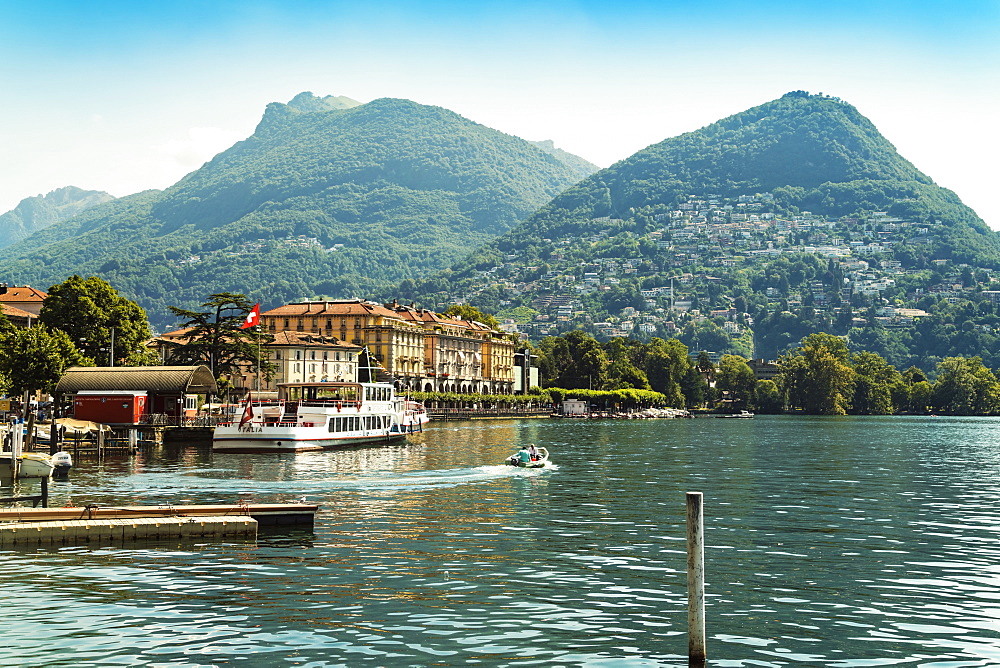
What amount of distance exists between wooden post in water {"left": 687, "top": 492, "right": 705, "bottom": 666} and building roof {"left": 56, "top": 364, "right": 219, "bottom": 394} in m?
78.3

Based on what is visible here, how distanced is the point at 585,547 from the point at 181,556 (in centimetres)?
1303

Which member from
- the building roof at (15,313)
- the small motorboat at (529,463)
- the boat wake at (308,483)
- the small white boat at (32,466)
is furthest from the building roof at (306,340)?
the small white boat at (32,466)

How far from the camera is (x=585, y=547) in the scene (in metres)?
35.4

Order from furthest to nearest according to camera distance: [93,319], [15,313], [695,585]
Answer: [15,313]
[93,319]
[695,585]

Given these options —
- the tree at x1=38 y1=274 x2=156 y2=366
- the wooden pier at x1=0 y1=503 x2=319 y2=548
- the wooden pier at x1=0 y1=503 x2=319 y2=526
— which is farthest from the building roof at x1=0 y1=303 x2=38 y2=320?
the wooden pier at x1=0 y1=503 x2=319 y2=548

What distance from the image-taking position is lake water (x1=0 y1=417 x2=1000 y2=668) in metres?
22.2

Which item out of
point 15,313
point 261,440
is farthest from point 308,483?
point 15,313

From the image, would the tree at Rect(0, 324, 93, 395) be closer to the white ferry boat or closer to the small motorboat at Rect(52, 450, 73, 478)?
the white ferry boat

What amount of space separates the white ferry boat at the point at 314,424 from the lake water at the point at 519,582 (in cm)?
2635

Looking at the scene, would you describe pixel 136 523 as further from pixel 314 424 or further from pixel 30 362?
pixel 314 424

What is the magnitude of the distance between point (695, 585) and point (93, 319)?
311ft

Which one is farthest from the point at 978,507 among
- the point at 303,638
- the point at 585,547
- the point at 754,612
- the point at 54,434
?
the point at 54,434

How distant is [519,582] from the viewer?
95.2ft

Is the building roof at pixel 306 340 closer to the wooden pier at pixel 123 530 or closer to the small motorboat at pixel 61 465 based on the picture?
the small motorboat at pixel 61 465
